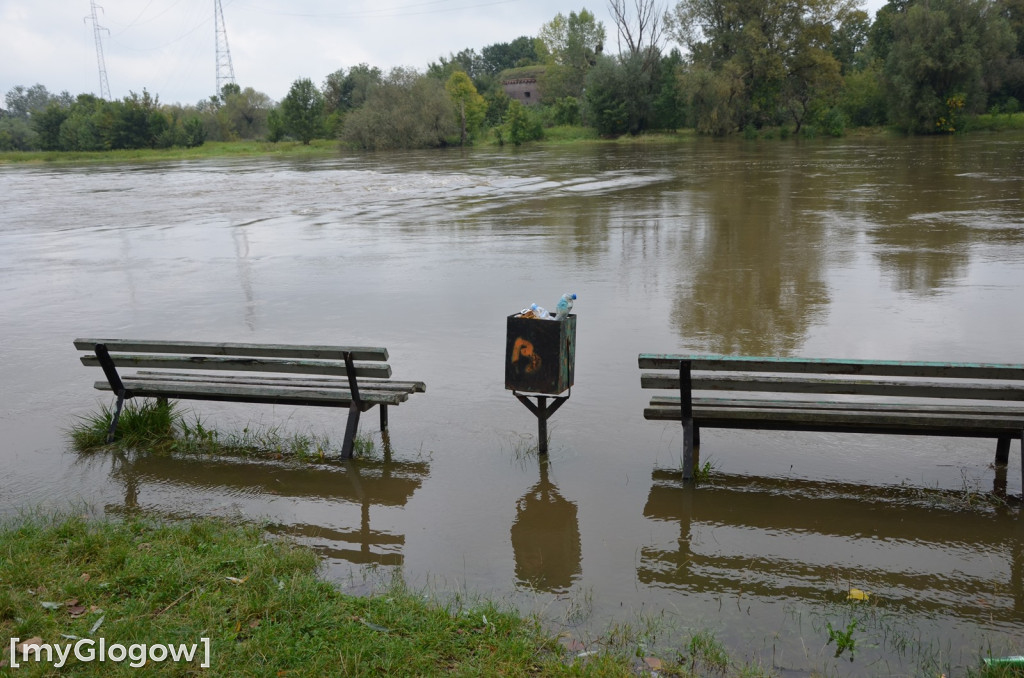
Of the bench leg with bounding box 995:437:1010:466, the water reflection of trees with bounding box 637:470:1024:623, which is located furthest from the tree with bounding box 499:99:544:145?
the water reflection of trees with bounding box 637:470:1024:623

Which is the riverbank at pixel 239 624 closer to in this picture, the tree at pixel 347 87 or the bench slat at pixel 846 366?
the bench slat at pixel 846 366

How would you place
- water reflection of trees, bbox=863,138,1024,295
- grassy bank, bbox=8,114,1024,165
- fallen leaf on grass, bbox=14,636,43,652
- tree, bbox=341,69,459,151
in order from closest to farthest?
fallen leaf on grass, bbox=14,636,43,652 → water reflection of trees, bbox=863,138,1024,295 → grassy bank, bbox=8,114,1024,165 → tree, bbox=341,69,459,151

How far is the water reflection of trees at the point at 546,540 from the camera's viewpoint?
4449 mm

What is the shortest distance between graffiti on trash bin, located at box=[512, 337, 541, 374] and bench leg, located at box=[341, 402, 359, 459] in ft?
4.17

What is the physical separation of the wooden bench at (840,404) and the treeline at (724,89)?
58628mm

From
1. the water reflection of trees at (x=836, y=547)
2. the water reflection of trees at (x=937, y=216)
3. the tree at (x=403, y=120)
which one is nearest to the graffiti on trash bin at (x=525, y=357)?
the water reflection of trees at (x=836, y=547)

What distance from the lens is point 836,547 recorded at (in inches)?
183

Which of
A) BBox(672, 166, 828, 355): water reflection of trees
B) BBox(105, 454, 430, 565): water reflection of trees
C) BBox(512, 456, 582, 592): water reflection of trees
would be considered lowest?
BBox(512, 456, 582, 592): water reflection of trees

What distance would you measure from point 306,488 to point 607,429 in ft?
7.61

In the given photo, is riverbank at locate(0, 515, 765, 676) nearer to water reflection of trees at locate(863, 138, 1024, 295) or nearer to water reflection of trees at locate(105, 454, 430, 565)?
water reflection of trees at locate(105, 454, 430, 565)

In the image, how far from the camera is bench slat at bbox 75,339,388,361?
19.5 ft

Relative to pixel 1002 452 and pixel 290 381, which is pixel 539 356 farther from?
pixel 1002 452

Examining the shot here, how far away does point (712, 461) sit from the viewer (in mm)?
5906

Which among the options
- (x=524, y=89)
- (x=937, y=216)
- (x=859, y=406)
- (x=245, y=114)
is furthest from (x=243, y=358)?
(x=524, y=89)
